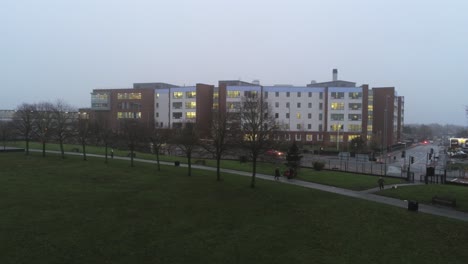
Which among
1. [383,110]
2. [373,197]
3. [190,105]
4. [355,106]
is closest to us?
[373,197]

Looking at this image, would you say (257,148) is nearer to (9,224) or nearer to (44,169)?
(9,224)

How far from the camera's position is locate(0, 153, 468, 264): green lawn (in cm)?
1540

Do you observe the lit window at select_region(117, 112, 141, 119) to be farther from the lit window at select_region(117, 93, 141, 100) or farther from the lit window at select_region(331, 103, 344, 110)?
the lit window at select_region(331, 103, 344, 110)

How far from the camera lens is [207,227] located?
1909 centimetres

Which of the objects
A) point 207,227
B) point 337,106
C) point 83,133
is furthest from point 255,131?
point 337,106

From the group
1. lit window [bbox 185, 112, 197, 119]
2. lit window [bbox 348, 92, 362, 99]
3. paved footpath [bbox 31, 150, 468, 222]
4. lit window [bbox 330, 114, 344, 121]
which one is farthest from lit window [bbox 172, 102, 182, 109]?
paved footpath [bbox 31, 150, 468, 222]

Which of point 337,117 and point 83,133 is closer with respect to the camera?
point 83,133

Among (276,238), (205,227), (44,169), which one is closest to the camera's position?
(276,238)

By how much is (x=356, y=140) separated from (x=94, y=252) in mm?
67317

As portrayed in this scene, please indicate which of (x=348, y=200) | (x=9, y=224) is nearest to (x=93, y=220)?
(x=9, y=224)

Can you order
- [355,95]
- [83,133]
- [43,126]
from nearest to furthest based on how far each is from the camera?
[83,133] → [43,126] → [355,95]

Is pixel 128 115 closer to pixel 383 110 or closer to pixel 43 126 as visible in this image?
pixel 43 126

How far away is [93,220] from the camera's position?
64.7 ft

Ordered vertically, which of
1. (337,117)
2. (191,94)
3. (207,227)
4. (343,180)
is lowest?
(207,227)
